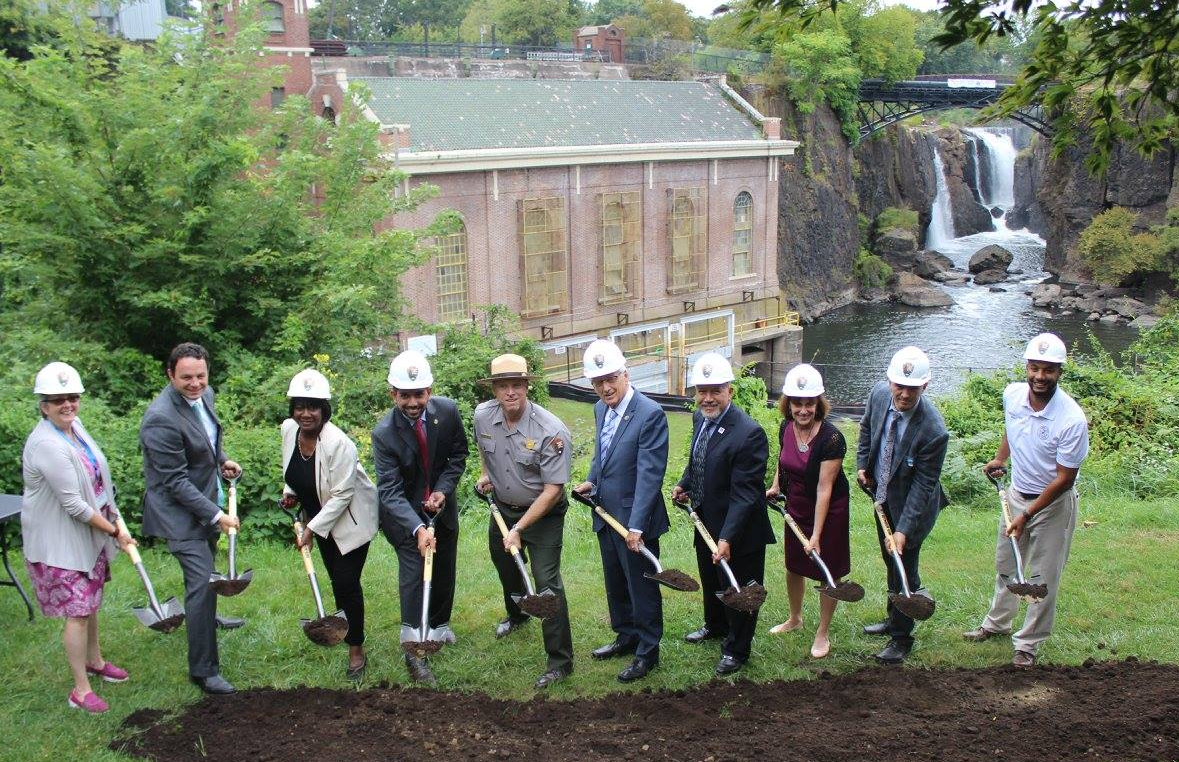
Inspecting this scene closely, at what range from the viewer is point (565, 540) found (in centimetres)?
956

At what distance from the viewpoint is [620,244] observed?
1346 inches

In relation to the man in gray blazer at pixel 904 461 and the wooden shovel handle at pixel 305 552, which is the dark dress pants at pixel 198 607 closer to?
the wooden shovel handle at pixel 305 552

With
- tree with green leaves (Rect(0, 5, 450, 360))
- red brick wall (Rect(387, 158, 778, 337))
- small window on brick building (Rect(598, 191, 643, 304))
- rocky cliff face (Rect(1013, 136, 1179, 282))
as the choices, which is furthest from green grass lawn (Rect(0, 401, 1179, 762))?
rocky cliff face (Rect(1013, 136, 1179, 282))

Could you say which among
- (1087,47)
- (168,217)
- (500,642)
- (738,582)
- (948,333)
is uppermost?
(1087,47)

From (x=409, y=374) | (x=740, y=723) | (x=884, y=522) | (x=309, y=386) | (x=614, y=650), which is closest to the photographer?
(x=740, y=723)

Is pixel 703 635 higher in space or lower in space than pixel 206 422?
lower

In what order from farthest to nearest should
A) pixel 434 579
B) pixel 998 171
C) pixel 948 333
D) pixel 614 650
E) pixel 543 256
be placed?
pixel 998 171, pixel 948 333, pixel 543 256, pixel 434 579, pixel 614 650

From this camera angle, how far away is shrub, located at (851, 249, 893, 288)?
53625mm

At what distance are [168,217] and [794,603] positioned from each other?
877 cm

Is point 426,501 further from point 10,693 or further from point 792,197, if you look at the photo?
point 792,197

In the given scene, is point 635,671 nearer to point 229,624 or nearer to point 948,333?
point 229,624

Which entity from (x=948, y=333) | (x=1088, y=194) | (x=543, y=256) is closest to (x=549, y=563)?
(x=543, y=256)

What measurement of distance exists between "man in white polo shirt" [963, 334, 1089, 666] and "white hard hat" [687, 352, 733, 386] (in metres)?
1.74

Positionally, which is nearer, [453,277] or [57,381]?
[57,381]
